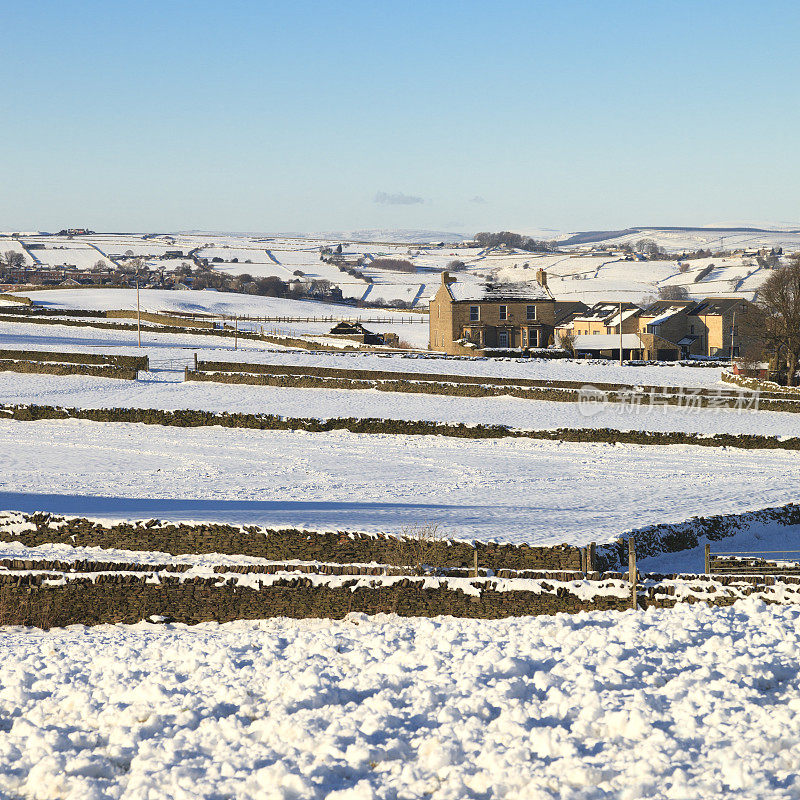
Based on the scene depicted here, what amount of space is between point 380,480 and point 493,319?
67843mm

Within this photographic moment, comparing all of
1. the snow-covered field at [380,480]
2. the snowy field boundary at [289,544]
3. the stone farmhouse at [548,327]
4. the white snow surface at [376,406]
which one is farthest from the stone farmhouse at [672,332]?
the snowy field boundary at [289,544]

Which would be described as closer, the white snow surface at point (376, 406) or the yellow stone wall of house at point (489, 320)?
the white snow surface at point (376, 406)

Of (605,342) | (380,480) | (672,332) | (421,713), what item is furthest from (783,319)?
(421,713)

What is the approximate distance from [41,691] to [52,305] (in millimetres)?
113204

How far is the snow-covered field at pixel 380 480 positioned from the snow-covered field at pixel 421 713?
9922 mm

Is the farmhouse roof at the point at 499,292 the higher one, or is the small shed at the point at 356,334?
the farmhouse roof at the point at 499,292

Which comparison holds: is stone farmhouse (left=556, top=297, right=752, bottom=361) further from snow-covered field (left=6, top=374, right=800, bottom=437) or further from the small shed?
snow-covered field (left=6, top=374, right=800, bottom=437)

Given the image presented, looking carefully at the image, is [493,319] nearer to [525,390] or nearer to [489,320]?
[489,320]

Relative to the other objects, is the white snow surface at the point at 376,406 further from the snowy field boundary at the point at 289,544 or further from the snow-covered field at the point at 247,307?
the snow-covered field at the point at 247,307

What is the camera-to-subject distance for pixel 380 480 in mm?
33000

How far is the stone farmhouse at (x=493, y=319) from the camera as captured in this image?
324 ft

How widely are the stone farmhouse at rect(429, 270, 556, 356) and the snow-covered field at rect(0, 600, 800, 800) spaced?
83330 millimetres

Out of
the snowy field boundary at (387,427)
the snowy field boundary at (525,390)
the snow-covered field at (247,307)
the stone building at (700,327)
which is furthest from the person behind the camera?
the snow-covered field at (247,307)

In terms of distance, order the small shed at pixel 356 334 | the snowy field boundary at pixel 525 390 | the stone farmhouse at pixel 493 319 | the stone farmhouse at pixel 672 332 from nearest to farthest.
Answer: the snowy field boundary at pixel 525 390
the stone farmhouse at pixel 672 332
the stone farmhouse at pixel 493 319
the small shed at pixel 356 334
